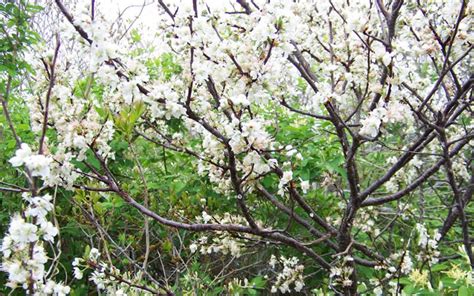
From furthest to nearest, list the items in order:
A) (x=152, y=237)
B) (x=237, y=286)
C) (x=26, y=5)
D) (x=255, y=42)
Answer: (x=152, y=237) → (x=26, y=5) → (x=237, y=286) → (x=255, y=42)

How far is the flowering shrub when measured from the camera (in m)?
1.84

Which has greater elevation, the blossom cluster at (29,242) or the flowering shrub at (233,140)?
the flowering shrub at (233,140)

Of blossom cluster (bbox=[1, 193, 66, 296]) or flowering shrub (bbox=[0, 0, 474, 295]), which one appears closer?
blossom cluster (bbox=[1, 193, 66, 296])

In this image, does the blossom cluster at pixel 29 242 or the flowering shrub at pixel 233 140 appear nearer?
the blossom cluster at pixel 29 242

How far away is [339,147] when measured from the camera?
3.29 m

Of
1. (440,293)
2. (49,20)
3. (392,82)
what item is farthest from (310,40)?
(49,20)

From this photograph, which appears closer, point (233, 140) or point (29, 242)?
point (29, 242)

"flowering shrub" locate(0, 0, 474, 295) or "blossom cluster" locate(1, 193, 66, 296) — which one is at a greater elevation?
"flowering shrub" locate(0, 0, 474, 295)

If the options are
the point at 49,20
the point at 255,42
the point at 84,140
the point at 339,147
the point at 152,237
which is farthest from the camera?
the point at 49,20

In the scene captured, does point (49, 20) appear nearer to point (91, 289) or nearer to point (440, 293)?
point (91, 289)

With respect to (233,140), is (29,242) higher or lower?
lower

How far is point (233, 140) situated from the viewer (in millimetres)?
1853

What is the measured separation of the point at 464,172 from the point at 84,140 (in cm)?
290

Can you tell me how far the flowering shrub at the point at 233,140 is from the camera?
1841mm
